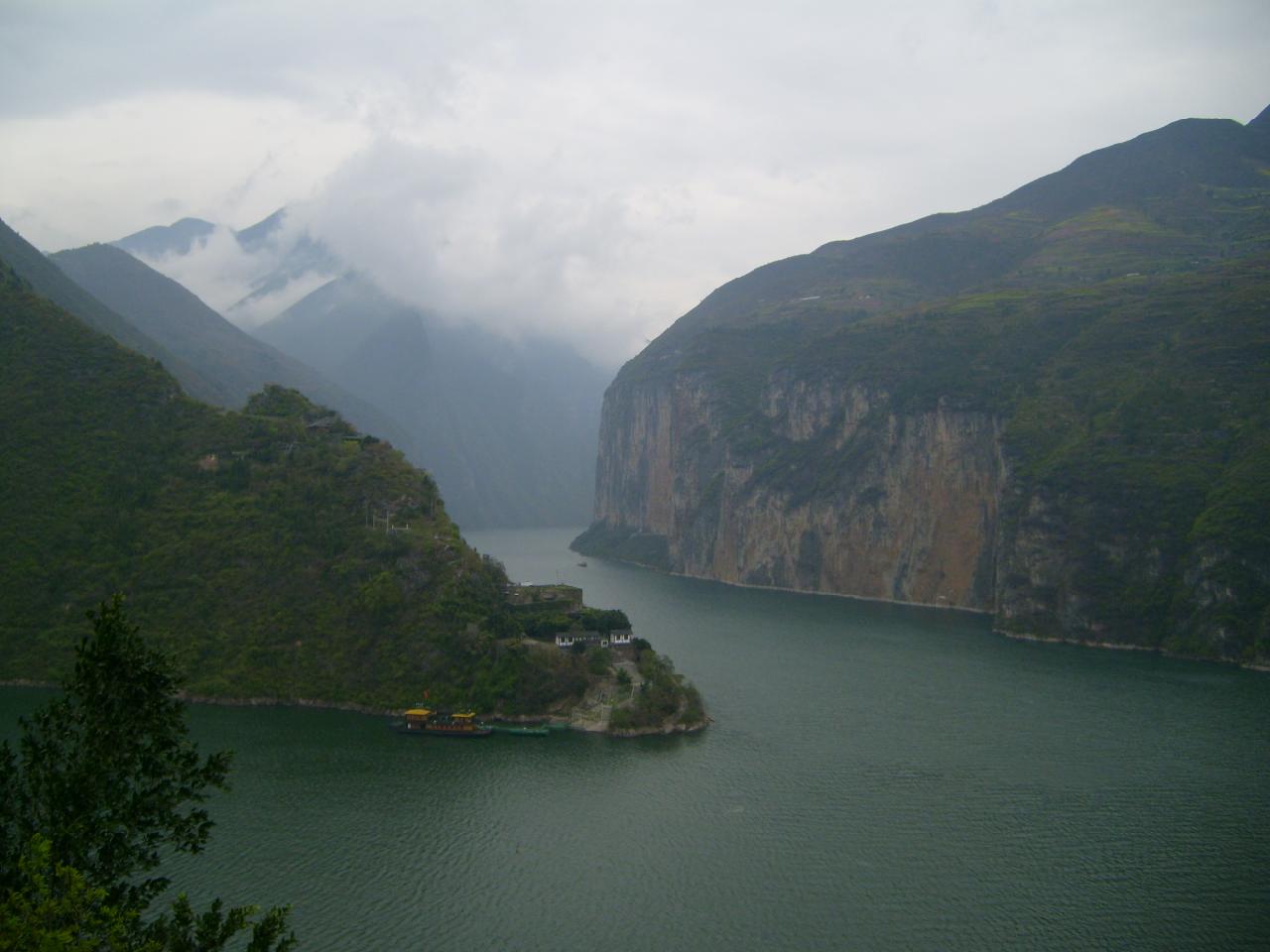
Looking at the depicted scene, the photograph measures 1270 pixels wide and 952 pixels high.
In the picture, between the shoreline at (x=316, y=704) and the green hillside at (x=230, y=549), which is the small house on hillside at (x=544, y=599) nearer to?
the green hillside at (x=230, y=549)

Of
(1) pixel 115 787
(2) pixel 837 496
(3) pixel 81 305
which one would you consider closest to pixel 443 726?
(1) pixel 115 787

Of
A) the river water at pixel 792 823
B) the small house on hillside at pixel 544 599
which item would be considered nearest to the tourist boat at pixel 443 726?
the river water at pixel 792 823

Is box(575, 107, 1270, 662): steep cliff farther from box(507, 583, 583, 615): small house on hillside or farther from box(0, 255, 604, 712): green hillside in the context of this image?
box(0, 255, 604, 712): green hillside

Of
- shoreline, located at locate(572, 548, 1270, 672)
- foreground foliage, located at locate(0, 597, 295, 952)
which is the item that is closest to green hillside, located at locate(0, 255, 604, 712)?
foreground foliage, located at locate(0, 597, 295, 952)

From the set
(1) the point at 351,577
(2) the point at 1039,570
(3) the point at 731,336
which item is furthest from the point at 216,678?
(3) the point at 731,336

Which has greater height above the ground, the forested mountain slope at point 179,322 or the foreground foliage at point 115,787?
the forested mountain slope at point 179,322

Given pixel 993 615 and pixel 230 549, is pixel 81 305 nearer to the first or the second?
pixel 230 549
